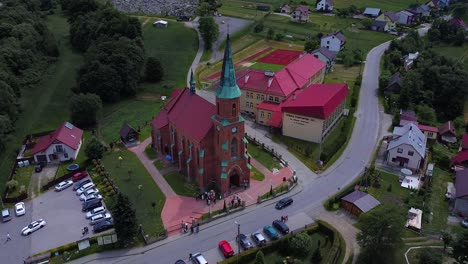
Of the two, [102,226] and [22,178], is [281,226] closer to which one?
[102,226]

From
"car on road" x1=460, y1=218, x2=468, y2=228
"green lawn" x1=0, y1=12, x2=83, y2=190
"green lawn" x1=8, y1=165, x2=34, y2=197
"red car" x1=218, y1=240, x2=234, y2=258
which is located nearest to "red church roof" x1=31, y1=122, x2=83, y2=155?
"green lawn" x1=8, y1=165, x2=34, y2=197

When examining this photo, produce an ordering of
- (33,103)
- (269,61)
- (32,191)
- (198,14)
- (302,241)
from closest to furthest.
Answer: (302,241) → (32,191) → (33,103) → (269,61) → (198,14)

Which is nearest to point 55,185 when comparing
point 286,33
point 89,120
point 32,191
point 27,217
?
point 32,191

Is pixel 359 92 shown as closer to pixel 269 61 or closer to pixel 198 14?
pixel 269 61

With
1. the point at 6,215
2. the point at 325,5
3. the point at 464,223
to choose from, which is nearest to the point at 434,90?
the point at 464,223

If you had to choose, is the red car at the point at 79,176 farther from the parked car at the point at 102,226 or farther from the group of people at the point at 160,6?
the group of people at the point at 160,6
